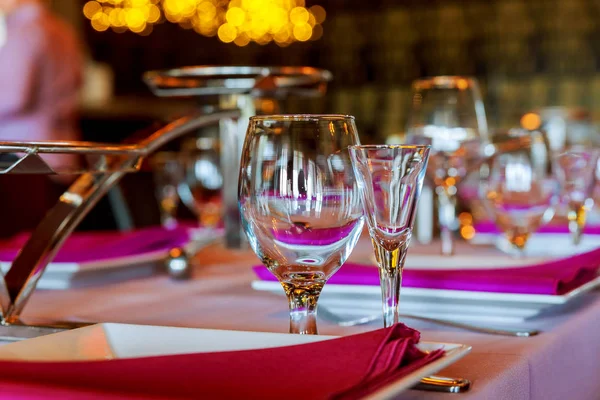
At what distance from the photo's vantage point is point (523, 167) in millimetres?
1145

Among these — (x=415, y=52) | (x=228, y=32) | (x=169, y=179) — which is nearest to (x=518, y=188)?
(x=169, y=179)

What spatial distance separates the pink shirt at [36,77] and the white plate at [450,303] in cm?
245

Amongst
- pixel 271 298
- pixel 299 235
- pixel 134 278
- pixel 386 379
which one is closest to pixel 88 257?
pixel 134 278

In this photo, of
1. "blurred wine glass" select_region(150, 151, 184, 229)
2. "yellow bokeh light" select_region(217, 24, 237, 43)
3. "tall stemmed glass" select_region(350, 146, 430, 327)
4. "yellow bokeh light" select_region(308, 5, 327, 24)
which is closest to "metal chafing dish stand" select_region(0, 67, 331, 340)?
"tall stemmed glass" select_region(350, 146, 430, 327)

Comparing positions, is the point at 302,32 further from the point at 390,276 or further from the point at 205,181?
the point at 390,276

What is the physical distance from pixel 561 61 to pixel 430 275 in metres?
5.71

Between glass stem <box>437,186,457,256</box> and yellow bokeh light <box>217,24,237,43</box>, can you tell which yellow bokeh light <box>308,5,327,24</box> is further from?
glass stem <box>437,186,457,256</box>

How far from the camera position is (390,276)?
2.03 ft

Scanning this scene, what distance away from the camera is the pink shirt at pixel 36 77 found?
3094mm

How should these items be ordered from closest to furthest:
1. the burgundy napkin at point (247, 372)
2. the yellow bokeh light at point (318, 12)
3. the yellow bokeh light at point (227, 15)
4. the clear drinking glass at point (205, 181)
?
the burgundy napkin at point (247, 372)
the clear drinking glass at point (205, 181)
the yellow bokeh light at point (227, 15)
the yellow bokeh light at point (318, 12)

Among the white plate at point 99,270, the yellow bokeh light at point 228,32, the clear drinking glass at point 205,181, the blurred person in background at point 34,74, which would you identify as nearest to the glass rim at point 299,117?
the white plate at point 99,270

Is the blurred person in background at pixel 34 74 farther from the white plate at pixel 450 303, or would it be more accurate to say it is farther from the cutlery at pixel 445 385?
the cutlery at pixel 445 385

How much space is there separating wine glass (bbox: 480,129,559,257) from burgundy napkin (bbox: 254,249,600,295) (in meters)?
0.25

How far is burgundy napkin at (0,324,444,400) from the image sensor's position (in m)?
0.43
